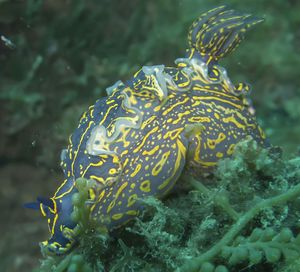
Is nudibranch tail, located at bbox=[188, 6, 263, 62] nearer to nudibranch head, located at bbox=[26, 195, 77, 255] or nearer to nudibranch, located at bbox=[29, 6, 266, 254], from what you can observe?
nudibranch, located at bbox=[29, 6, 266, 254]

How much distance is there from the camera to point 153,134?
302 cm

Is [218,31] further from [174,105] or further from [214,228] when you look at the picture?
[214,228]

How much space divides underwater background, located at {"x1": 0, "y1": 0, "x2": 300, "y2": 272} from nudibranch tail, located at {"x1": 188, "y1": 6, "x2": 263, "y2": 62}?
77.7 inches

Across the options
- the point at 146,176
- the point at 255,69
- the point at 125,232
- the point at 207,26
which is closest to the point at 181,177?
the point at 146,176

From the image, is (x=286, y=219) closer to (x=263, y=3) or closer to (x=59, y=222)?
(x=59, y=222)

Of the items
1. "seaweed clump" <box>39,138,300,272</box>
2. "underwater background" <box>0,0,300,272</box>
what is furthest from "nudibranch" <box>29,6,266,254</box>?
"underwater background" <box>0,0,300,272</box>

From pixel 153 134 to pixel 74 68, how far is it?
11.9 ft

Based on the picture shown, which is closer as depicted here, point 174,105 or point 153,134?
point 153,134

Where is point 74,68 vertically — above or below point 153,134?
above

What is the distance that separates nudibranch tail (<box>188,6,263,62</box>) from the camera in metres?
3.68

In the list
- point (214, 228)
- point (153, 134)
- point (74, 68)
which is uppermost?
point (74, 68)

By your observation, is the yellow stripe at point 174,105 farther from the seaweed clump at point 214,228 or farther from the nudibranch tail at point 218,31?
the nudibranch tail at point 218,31

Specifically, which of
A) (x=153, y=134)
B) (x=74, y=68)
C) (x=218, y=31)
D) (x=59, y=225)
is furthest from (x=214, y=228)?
(x=74, y=68)

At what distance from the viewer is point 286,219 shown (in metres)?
2.53
